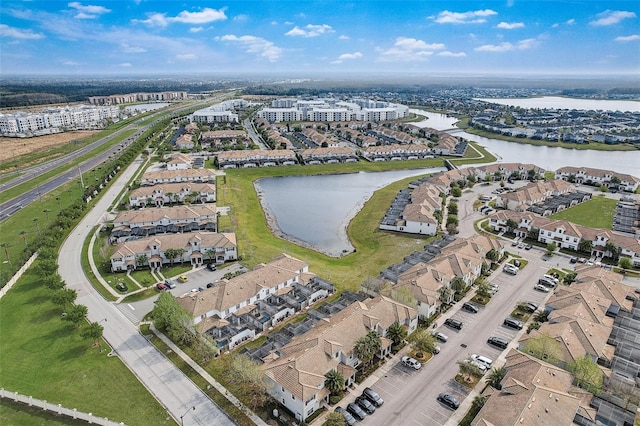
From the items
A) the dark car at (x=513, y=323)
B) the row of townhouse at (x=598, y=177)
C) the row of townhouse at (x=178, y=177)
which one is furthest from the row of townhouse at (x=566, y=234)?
the row of townhouse at (x=178, y=177)

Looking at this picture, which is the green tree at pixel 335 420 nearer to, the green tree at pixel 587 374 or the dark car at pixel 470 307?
the green tree at pixel 587 374

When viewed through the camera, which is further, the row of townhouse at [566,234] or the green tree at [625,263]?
the row of townhouse at [566,234]

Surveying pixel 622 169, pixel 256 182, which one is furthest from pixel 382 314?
pixel 622 169

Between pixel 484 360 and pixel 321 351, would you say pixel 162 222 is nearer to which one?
pixel 321 351

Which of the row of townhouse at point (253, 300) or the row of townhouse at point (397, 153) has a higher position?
the row of townhouse at point (397, 153)

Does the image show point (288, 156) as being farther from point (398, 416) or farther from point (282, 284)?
point (398, 416)

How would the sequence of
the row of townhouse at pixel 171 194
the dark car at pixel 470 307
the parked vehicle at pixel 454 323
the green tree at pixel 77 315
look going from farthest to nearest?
the row of townhouse at pixel 171 194, the dark car at pixel 470 307, the parked vehicle at pixel 454 323, the green tree at pixel 77 315
